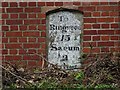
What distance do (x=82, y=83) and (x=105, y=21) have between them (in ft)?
4.29

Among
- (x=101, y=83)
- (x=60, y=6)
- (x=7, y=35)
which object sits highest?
(x=60, y=6)

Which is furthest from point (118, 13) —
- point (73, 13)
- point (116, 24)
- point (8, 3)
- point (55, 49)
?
point (8, 3)

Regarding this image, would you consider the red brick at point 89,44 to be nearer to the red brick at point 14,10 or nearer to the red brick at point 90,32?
the red brick at point 90,32

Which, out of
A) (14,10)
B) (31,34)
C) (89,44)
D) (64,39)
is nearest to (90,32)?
(89,44)

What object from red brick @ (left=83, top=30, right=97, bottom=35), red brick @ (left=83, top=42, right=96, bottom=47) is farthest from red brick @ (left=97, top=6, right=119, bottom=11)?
red brick @ (left=83, top=42, right=96, bottom=47)

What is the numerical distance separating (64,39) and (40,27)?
1.37 ft

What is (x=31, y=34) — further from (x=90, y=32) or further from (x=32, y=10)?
(x=90, y=32)

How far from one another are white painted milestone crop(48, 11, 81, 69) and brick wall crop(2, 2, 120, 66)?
0.33ft

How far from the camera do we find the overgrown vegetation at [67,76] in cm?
601

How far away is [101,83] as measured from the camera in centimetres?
611

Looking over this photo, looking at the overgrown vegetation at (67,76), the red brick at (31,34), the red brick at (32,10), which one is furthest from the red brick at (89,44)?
the red brick at (32,10)

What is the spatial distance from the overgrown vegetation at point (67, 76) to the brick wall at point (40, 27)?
235 mm

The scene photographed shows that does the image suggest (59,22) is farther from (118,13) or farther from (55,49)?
(118,13)

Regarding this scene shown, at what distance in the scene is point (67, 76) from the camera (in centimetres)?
637
